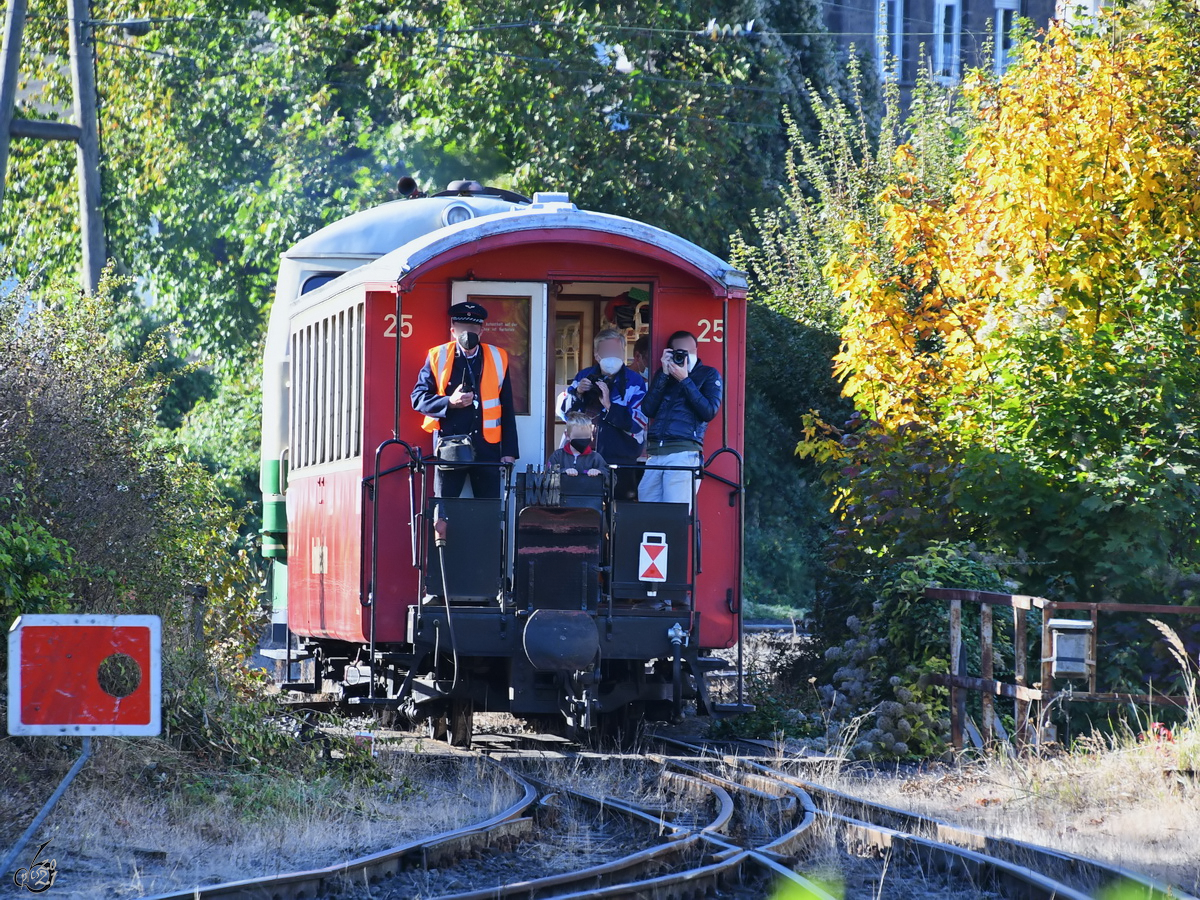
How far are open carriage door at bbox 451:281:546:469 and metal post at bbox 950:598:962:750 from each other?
9.36ft

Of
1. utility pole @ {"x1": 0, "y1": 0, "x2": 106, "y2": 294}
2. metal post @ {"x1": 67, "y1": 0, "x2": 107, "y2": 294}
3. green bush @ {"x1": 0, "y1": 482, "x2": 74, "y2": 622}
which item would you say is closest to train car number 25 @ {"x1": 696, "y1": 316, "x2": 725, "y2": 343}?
green bush @ {"x1": 0, "y1": 482, "x2": 74, "y2": 622}

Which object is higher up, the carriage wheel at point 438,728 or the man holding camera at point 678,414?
the man holding camera at point 678,414

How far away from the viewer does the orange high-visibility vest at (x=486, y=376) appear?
980cm

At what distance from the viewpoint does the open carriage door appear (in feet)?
33.9

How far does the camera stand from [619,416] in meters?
10.1

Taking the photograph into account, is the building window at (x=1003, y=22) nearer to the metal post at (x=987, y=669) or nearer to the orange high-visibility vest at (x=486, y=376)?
the metal post at (x=987, y=669)

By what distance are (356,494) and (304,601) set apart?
7.77 feet

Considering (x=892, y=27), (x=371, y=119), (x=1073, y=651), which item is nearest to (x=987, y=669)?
(x=1073, y=651)

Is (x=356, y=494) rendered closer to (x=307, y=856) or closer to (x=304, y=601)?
(x=304, y=601)

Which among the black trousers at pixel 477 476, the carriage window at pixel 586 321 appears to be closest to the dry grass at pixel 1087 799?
the black trousers at pixel 477 476

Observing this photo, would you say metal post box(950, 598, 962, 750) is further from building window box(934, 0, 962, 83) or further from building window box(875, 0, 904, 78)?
building window box(934, 0, 962, 83)

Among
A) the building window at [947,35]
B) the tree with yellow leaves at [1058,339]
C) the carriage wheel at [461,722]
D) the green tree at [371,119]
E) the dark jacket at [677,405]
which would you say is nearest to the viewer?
the dark jacket at [677,405]

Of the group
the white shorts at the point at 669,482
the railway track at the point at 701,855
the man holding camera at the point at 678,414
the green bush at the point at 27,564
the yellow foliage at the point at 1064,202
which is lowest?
the railway track at the point at 701,855

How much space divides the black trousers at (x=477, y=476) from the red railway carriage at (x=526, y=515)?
0.11 metres
